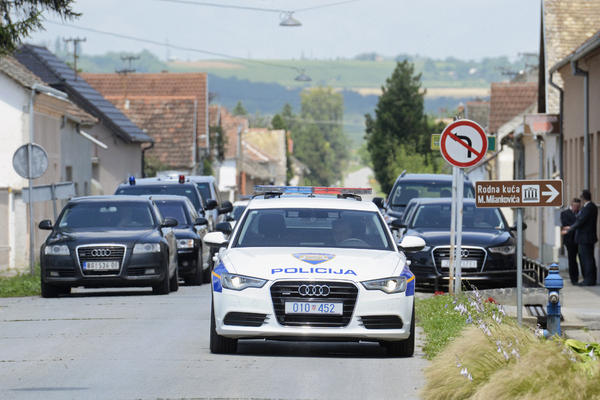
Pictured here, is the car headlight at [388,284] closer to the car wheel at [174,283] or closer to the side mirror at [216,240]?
the side mirror at [216,240]

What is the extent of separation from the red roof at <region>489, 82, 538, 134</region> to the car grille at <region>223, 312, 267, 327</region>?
56.2 meters

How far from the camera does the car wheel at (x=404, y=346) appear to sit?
40.9ft

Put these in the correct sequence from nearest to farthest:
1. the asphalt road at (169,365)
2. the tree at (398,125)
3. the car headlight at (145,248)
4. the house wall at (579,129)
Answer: the asphalt road at (169,365)
the car headlight at (145,248)
the house wall at (579,129)
the tree at (398,125)

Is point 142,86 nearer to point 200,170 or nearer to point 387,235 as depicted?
point 200,170

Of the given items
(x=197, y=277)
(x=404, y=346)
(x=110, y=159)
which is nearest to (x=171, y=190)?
(x=197, y=277)

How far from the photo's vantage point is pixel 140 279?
21031 millimetres

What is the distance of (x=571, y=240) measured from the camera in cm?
2862

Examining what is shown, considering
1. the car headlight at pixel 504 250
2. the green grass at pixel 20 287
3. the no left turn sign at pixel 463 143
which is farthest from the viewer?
the green grass at pixel 20 287

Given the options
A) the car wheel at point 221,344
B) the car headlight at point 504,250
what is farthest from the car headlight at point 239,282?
the car headlight at point 504,250

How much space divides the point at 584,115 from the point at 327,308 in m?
21.7

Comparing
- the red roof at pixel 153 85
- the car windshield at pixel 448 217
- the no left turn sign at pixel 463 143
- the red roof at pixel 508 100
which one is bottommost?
the car windshield at pixel 448 217

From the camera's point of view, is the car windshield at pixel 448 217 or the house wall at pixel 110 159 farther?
the house wall at pixel 110 159

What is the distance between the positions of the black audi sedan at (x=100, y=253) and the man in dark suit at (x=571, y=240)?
10305 mm

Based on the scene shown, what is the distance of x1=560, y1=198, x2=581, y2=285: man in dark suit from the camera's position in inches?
1127
